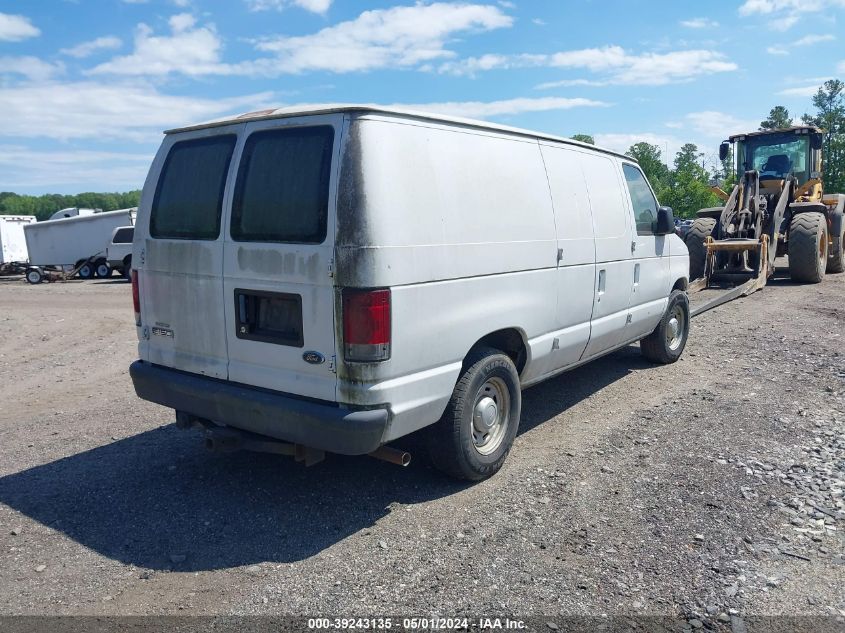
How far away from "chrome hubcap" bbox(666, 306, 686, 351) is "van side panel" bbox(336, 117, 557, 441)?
3368 mm

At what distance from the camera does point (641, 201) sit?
6781 millimetres

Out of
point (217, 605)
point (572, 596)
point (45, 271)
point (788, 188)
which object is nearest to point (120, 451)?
point (217, 605)

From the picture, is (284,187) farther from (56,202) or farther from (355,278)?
(56,202)

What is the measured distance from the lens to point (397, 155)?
3.87 m

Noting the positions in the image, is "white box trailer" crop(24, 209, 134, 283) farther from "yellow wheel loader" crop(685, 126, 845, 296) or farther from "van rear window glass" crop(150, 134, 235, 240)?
"van rear window glass" crop(150, 134, 235, 240)

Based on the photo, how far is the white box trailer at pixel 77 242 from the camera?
86.9 feet

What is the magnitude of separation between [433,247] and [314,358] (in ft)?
3.17

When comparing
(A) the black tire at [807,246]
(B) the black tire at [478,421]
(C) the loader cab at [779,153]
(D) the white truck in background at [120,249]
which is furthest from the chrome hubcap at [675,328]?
(D) the white truck in background at [120,249]

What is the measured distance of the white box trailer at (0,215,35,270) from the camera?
29359mm

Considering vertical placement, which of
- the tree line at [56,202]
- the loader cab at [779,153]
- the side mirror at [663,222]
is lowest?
the side mirror at [663,222]

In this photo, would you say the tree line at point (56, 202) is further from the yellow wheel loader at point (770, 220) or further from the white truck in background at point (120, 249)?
the yellow wheel loader at point (770, 220)

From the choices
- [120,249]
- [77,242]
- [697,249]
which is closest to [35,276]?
[77,242]

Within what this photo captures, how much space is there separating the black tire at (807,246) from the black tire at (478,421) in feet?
38.0

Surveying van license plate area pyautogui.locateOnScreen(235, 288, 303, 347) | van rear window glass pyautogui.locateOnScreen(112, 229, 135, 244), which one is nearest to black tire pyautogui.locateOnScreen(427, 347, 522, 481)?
van license plate area pyautogui.locateOnScreen(235, 288, 303, 347)
